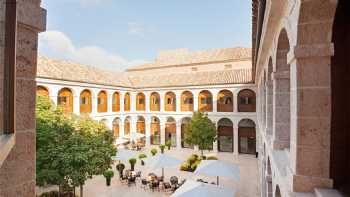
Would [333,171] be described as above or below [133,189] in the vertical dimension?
above

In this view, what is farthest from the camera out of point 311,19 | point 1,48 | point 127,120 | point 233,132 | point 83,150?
point 127,120

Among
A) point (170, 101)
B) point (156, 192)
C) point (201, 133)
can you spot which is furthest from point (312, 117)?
point (170, 101)

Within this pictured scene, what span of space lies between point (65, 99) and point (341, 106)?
71.3 ft

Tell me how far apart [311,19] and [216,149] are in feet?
73.6

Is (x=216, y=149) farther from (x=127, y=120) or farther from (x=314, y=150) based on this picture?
(x=314, y=150)

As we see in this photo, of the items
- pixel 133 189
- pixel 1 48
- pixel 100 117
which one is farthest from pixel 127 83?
pixel 1 48

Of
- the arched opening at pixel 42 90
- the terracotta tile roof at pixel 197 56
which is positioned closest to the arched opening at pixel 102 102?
the arched opening at pixel 42 90

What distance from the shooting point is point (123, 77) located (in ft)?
97.5

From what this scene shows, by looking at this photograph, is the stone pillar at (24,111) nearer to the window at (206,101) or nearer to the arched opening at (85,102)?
the arched opening at (85,102)

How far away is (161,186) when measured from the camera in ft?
45.4

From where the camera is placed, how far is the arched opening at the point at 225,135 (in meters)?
23.3

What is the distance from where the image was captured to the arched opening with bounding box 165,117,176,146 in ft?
86.9

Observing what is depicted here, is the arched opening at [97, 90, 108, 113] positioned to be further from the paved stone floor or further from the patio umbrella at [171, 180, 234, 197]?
the patio umbrella at [171, 180, 234, 197]

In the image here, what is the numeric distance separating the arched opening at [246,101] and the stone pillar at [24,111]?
22249mm
